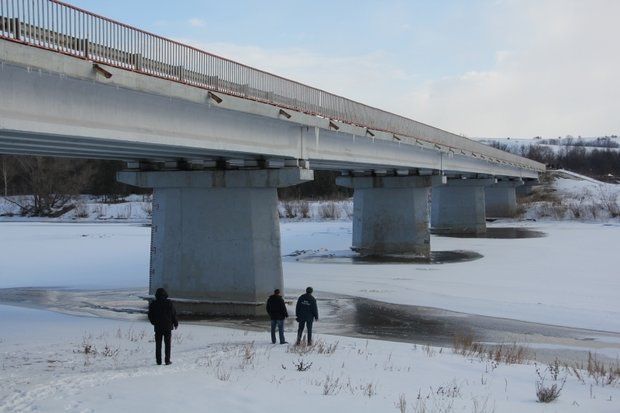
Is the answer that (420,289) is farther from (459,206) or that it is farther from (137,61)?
(459,206)

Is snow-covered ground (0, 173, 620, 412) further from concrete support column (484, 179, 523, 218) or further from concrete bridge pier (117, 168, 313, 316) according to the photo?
concrete support column (484, 179, 523, 218)

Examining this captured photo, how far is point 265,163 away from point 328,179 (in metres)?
76.0

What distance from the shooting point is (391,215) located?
4109 cm

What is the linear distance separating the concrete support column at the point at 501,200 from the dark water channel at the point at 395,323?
58.2 metres

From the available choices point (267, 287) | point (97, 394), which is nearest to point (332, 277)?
point (267, 287)

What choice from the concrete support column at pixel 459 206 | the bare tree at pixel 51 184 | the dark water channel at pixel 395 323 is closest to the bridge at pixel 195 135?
the dark water channel at pixel 395 323

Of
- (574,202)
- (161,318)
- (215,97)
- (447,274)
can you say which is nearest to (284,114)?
(215,97)

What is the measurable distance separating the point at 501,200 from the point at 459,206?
20070mm

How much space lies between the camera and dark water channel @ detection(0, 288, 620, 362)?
16.9 meters

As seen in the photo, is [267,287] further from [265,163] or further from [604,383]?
[604,383]

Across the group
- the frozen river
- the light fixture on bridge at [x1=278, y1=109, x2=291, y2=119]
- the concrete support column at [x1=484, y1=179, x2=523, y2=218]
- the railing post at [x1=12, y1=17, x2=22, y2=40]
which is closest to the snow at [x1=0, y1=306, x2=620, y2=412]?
the frozen river

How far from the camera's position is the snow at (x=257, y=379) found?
8.72m

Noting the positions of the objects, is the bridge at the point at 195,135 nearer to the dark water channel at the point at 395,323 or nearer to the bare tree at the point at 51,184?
the dark water channel at the point at 395,323

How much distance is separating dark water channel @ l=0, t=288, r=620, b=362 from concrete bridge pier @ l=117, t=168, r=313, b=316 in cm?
143
